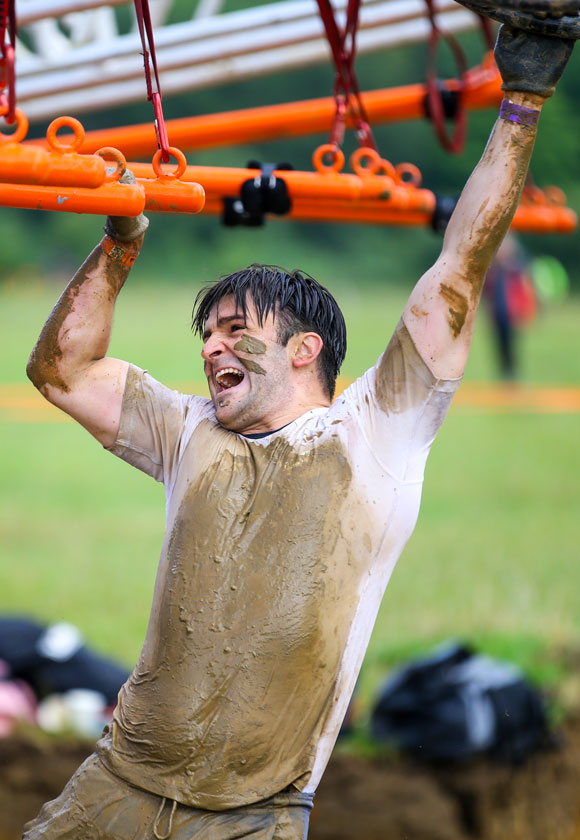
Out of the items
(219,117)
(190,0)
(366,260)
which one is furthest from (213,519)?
(190,0)

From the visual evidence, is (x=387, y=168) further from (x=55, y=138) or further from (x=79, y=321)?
(x=55, y=138)

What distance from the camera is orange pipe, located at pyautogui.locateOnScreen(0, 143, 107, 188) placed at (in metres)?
1.62

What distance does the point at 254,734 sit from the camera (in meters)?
1.89

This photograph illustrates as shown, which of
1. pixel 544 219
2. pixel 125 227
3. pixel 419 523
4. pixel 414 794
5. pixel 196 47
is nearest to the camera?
pixel 125 227

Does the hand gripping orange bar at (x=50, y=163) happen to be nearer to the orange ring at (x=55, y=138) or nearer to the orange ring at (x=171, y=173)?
the orange ring at (x=55, y=138)

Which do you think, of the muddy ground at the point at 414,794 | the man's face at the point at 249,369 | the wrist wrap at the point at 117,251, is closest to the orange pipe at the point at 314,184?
the wrist wrap at the point at 117,251

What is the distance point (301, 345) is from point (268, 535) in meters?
0.36

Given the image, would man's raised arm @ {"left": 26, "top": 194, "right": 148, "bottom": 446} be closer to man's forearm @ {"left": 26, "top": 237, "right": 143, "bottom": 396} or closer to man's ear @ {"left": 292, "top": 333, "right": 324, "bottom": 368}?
man's forearm @ {"left": 26, "top": 237, "right": 143, "bottom": 396}

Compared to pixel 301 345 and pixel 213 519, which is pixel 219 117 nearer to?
pixel 301 345

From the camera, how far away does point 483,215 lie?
189cm

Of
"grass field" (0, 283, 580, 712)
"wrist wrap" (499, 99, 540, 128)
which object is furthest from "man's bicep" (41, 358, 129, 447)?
"grass field" (0, 283, 580, 712)

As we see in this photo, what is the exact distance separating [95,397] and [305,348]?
38 cm

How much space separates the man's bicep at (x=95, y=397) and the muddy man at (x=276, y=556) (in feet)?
0.53

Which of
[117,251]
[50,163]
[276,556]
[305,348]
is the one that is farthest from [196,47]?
[276,556]
